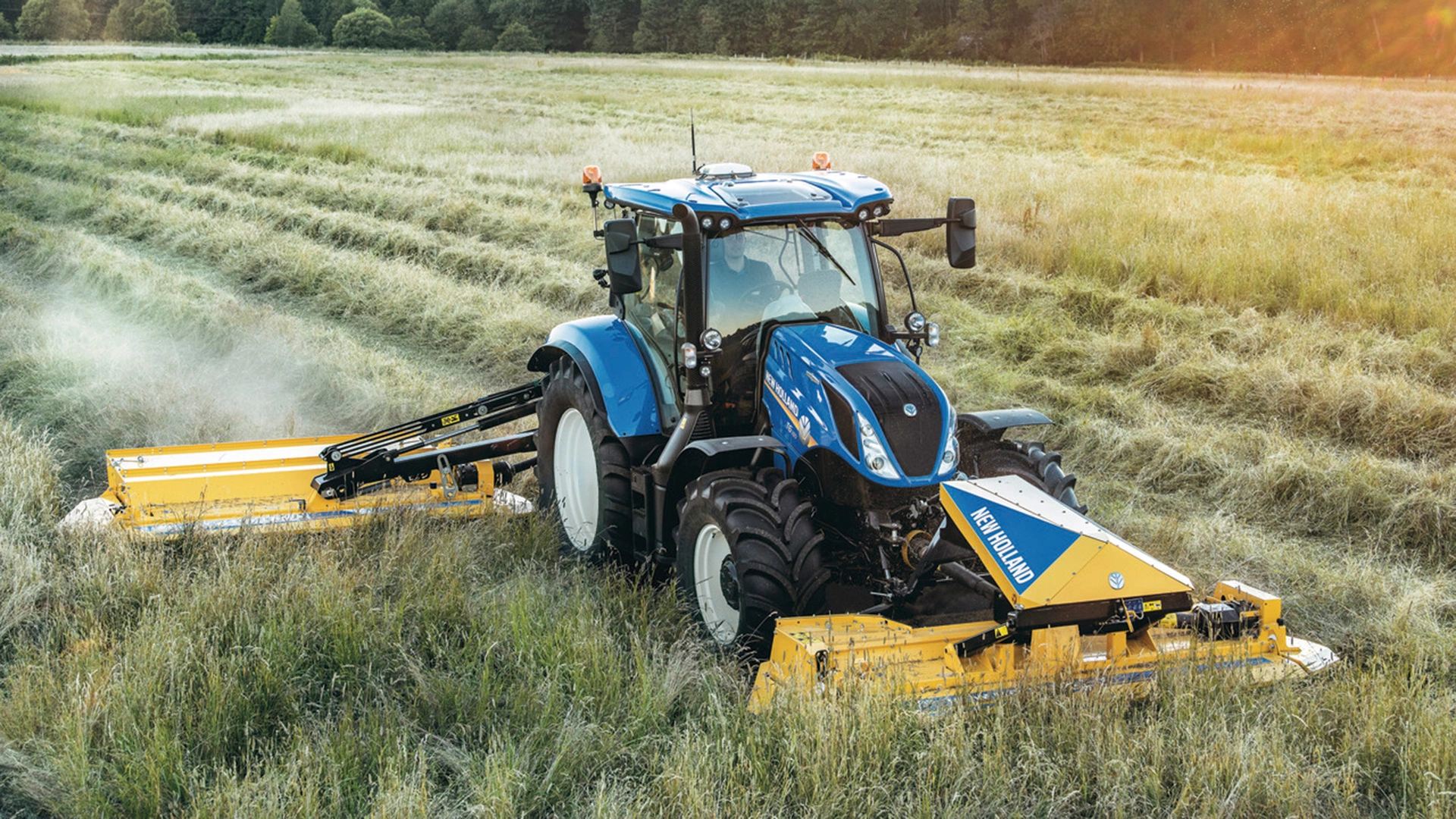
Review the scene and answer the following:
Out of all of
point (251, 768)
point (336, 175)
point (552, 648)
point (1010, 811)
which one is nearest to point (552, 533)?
point (552, 648)

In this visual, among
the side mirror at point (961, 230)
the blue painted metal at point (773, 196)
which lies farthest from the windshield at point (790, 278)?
the side mirror at point (961, 230)

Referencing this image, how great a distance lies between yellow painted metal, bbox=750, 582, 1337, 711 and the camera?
14.5ft

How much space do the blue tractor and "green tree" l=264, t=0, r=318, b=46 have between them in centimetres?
5727

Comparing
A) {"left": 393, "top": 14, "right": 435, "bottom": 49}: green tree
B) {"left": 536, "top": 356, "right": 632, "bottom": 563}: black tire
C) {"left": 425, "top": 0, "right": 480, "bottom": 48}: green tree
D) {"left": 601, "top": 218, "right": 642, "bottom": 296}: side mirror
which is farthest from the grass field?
{"left": 425, "top": 0, "right": 480, "bottom": 48}: green tree

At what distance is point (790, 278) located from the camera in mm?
6066

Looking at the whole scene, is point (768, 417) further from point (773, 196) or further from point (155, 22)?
point (155, 22)

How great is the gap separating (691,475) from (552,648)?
120cm

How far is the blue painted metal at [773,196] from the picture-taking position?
19.1ft

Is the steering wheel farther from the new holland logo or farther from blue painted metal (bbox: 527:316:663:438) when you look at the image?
the new holland logo

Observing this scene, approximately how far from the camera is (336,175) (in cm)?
2114

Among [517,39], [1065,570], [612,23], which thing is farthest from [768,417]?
[517,39]

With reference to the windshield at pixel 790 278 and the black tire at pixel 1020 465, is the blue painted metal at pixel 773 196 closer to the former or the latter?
the windshield at pixel 790 278

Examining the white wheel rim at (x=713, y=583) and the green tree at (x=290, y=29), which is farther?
the green tree at (x=290, y=29)

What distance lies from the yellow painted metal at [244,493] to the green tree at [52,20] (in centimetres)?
3092
